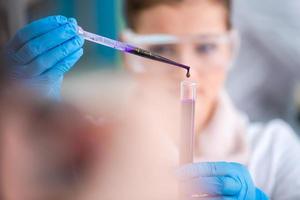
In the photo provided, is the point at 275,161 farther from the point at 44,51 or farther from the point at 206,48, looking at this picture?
the point at 44,51

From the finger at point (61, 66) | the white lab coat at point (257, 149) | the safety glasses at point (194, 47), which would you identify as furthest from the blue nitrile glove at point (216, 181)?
the safety glasses at point (194, 47)

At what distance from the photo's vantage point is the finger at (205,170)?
0.76m

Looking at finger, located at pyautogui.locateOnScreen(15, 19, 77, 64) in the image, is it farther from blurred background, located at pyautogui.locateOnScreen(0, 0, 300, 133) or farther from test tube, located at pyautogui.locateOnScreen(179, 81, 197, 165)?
blurred background, located at pyautogui.locateOnScreen(0, 0, 300, 133)

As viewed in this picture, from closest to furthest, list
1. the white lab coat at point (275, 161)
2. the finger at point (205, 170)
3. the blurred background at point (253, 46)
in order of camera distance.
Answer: the finger at point (205, 170), the white lab coat at point (275, 161), the blurred background at point (253, 46)

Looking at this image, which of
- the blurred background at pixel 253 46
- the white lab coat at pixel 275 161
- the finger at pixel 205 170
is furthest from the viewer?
the blurred background at pixel 253 46

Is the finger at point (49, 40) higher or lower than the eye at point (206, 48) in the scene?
lower

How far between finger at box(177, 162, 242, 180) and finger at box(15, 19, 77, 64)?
11.6 inches

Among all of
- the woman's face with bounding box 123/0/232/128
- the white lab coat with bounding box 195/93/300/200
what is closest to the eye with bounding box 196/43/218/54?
the woman's face with bounding box 123/0/232/128

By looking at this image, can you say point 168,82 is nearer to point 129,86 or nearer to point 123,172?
point 129,86

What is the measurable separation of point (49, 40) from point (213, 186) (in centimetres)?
36

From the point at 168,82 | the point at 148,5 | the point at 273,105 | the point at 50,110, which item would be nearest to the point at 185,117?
the point at 50,110

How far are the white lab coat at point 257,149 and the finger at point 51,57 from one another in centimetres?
51

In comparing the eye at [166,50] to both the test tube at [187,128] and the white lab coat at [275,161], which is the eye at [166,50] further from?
the test tube at [187,128]

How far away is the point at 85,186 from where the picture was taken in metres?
0.82
